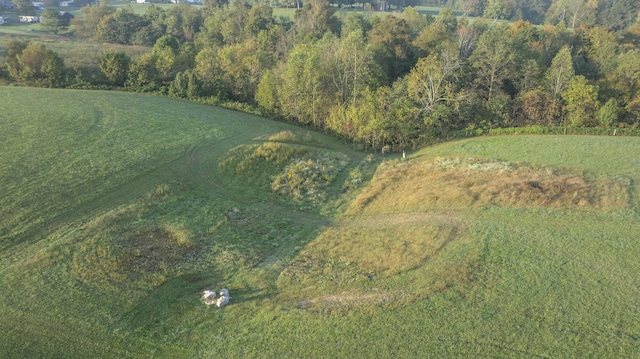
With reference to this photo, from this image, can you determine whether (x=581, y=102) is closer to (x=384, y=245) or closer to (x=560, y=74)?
(x=560, y=74)

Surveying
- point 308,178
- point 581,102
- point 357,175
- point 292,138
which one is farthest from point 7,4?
point 581,102

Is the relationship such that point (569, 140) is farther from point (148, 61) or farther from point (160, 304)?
point (148, 61)

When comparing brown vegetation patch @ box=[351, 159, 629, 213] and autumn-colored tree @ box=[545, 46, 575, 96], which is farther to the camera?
autumn-colored tree @ box=[545, 46, 575, 96]

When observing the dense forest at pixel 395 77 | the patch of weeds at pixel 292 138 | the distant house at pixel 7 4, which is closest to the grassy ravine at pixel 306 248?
the patch of weeds at pixel 292 138

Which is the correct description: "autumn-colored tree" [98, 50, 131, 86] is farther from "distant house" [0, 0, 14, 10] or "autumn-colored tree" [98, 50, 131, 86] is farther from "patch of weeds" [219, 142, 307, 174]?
"distant house" [0, 0, 14, 10]

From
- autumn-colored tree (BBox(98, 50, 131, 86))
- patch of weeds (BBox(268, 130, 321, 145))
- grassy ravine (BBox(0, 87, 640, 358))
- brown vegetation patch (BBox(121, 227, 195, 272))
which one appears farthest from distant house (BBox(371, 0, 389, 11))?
brown vegetation patch (BBox(121, 227, 195, 272))
